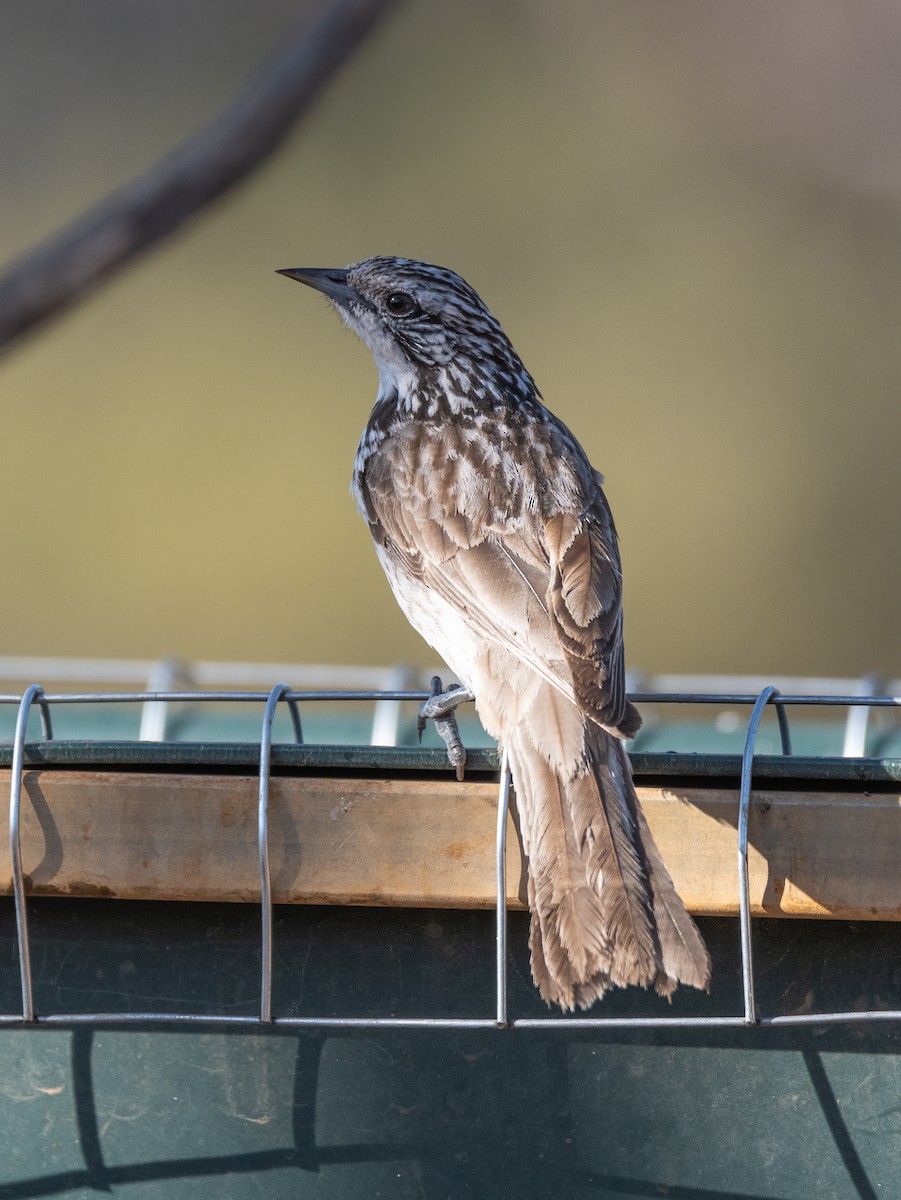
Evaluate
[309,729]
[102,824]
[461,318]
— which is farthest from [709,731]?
[102,824]

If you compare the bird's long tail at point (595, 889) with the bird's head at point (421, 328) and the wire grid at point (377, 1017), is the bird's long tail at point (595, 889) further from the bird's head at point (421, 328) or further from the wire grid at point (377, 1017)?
the bird's head at point (421, 328)

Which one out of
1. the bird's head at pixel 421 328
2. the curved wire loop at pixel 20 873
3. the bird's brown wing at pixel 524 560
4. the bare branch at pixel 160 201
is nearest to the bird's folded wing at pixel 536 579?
the bird's brown wing at pixel 524 560

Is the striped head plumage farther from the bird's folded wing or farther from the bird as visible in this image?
the bird's folded wing

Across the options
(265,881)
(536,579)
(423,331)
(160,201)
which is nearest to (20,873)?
(265,881)

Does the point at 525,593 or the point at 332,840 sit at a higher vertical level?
the point at 525,593

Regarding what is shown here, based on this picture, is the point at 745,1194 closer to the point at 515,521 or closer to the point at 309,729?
the point at 515,521

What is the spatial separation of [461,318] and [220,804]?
2.20 m

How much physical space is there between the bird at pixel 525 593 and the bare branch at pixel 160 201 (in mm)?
687

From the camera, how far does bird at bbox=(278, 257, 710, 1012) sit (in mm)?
1851

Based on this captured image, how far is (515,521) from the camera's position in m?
2.86

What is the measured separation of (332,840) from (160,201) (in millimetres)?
1688

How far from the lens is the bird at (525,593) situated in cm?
185

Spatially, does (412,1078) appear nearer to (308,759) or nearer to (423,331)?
(308,759)

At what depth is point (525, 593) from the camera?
2645mm
